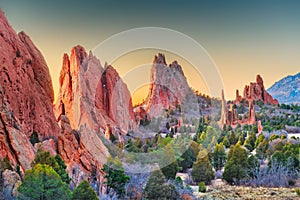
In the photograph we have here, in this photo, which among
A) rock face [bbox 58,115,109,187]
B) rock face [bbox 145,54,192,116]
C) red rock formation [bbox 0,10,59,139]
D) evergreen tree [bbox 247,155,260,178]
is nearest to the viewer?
rock face [bbox 58,115,109,187]

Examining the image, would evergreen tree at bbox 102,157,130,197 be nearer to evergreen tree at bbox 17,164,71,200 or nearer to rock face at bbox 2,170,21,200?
evergreen tree at bbox 17,164,71,200

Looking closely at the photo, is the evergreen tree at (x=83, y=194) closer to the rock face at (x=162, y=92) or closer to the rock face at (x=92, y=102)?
the rock face at (x=92, y=102)

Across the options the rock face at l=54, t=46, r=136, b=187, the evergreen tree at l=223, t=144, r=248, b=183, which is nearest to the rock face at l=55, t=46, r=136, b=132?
the rock face at l=54, t=46, r=136, b=187

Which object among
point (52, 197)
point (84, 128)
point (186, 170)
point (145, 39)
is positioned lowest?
point (52, 197)

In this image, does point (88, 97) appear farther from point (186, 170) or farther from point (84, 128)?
point (84, 128)

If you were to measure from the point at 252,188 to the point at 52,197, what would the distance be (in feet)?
31.4

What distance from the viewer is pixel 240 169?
1644cm

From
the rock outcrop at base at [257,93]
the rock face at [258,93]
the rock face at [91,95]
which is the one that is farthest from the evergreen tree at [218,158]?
the rock face at [258,93]

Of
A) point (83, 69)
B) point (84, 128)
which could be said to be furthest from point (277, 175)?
point (83, 69)

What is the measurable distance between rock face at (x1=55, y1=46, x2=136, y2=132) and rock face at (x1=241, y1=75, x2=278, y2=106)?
26410 millimetres

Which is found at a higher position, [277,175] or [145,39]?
[145,39]

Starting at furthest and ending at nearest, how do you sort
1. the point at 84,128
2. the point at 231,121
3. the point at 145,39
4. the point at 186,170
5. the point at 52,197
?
the point at 231,121
the point at 186,170
the point at 145,39
the point at 84,128
the point at 52,197

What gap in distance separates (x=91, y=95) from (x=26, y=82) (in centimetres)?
1123

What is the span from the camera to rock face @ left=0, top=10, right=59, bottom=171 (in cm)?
1352
